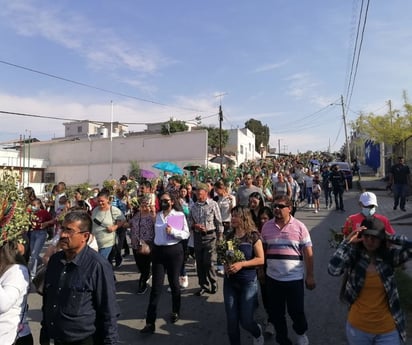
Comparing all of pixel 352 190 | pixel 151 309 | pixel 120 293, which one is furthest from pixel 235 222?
pixel 352 190

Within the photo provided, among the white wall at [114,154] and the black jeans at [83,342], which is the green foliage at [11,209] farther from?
the white wall at [114,154]

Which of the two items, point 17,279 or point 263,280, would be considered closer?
point 17,279

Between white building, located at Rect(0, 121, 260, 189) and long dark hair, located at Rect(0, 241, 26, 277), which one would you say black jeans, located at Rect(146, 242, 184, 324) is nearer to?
long dark hair, located at Rect(0, 241, 26, 277)

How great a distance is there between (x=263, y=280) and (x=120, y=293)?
286cm

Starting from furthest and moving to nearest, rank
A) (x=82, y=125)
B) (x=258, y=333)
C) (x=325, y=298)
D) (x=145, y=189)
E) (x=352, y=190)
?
1. (x=82, y=125)
2. (x=352, y=190)
3. (x=145, y=189)
4. (x=325, y=298)
5. (x=258, y=333)

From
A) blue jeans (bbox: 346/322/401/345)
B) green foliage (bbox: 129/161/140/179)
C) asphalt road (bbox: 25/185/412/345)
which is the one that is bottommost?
asphalt road (bbox: 25/185/412/345)

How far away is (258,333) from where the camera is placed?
3.94 meters

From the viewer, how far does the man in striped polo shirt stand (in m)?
3.90

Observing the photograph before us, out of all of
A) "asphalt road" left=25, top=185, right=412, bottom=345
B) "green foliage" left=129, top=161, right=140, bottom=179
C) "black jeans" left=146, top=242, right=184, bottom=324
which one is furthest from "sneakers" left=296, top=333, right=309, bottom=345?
"green foliage" left=129, top=161, right=140, bottom=179

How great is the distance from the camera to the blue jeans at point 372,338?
2.82 m

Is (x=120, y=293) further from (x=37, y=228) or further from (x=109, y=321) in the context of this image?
(x=109, y=321)

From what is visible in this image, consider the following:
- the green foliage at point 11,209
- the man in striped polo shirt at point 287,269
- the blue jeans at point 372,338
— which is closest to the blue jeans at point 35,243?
the green foliage at point 11,209

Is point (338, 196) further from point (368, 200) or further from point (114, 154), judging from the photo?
point (114, 154)

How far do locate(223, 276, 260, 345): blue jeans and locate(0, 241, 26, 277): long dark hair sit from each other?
6.78ft
